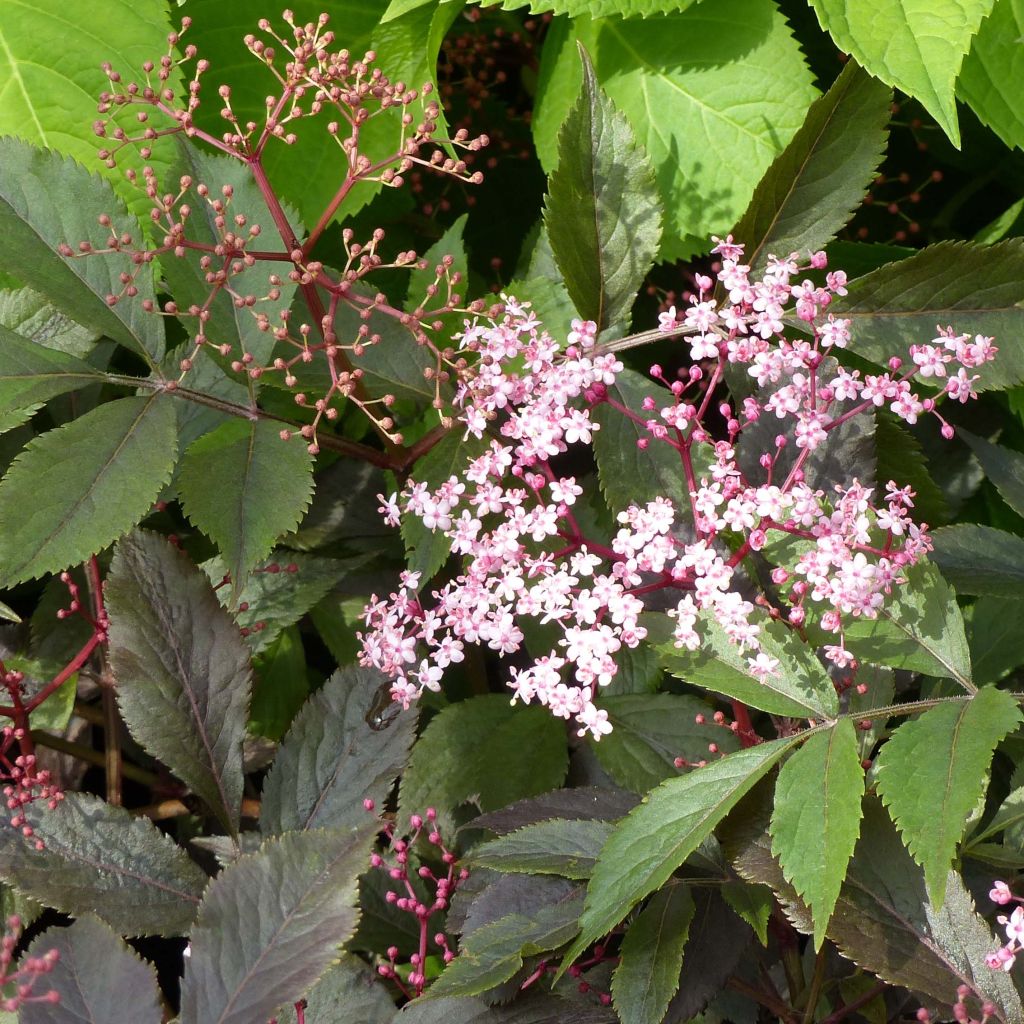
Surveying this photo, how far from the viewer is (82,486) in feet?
3.55

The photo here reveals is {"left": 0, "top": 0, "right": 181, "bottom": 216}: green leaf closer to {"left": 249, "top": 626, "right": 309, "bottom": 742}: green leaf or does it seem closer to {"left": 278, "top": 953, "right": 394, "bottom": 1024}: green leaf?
{"left": 249, "top": 626, "right": 309, "bottom": 742}: green leaf

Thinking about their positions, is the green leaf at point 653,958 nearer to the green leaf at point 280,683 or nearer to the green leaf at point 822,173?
the green leaf at point 280,683

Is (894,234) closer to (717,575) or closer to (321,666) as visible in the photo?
(717,575)

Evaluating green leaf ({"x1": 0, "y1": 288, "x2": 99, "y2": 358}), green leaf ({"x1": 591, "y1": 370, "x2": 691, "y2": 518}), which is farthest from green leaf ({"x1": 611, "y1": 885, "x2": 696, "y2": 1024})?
green leaf ({"x1": 0, "y1": 288, "x2": 99, "y2": 358})

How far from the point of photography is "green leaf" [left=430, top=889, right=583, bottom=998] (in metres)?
0.96

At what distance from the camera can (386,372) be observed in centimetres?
123

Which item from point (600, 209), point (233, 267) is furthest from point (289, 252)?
point (600, 209)

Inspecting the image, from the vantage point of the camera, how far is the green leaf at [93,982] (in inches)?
36.2

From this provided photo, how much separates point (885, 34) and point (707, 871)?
871 mm

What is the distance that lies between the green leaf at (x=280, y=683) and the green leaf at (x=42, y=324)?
0.43 meters

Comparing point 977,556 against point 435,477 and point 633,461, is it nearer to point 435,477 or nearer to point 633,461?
point 633,461

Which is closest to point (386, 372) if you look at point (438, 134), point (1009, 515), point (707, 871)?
point (438, 134)

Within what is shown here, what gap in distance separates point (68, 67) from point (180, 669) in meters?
0.74

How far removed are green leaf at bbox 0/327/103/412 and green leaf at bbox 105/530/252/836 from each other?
0.56 feet
